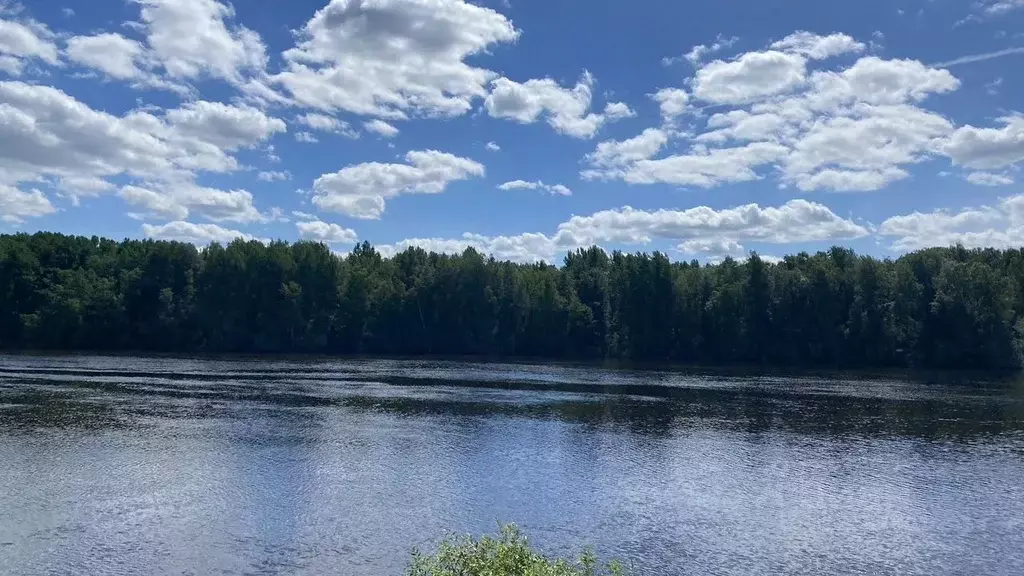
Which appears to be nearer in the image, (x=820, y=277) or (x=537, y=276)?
(x=820, y=277)

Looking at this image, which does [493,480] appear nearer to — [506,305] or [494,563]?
[494,563]

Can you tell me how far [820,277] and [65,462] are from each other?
10355cm

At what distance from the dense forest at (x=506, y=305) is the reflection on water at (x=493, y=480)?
49.2m

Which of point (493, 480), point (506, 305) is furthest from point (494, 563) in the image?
point (506, 305)

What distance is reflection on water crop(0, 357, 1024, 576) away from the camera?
78.9 feet

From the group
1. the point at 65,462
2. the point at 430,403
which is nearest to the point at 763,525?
the point at 65,462

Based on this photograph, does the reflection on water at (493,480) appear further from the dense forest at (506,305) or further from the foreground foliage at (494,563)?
the dense forest at (506,305)

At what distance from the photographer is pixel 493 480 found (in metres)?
33.7

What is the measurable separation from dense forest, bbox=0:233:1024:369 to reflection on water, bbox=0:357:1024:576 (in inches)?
1937

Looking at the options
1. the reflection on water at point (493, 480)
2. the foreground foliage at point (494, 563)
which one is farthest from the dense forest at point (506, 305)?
the foreground foliage at point (494, 563)

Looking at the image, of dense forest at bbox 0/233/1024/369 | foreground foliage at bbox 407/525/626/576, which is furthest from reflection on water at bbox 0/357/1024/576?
dense forest at bbox 0/233/1024/369

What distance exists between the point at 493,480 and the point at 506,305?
324 feet

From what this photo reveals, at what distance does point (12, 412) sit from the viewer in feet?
154

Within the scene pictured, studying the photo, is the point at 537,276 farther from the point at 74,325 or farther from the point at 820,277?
the point at 74,325
